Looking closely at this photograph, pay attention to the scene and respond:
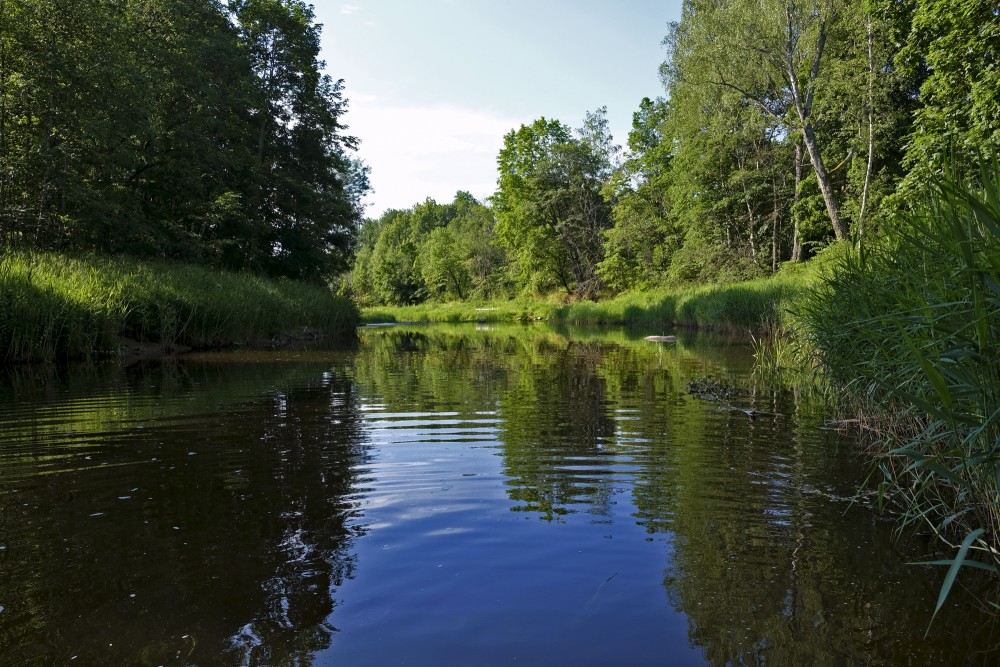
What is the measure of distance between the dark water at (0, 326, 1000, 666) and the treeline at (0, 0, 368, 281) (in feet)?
41.7

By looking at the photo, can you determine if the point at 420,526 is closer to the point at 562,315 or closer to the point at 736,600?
the point at 736,600

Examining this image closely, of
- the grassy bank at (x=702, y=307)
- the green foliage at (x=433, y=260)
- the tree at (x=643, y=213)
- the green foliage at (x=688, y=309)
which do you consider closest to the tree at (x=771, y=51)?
the grassy bank at (x=702, y=307)

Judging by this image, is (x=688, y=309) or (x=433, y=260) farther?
(x=433, y=260)

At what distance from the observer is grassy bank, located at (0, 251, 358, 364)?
11227mm

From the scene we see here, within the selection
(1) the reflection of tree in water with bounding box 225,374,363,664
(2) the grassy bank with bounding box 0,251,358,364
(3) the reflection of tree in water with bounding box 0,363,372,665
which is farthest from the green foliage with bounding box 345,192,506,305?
(3) the reflection of tree in water with bounding box 0,363,372,665

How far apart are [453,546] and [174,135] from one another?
23.3 m

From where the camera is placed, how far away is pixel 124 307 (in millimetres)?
13273

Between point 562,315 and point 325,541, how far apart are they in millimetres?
37752

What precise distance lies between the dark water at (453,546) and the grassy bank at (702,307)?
3809mm

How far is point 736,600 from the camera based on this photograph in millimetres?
2557

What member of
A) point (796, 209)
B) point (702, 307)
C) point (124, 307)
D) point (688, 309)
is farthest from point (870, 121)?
point (124, 307)

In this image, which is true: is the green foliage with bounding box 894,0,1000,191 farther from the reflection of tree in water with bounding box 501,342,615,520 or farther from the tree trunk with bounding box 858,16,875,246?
the reflection of tree in water with bounding box 501,342,615,520

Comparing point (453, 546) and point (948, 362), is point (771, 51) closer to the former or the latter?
point (948, 362)

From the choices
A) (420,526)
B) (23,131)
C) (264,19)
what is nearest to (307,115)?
(264,19)
